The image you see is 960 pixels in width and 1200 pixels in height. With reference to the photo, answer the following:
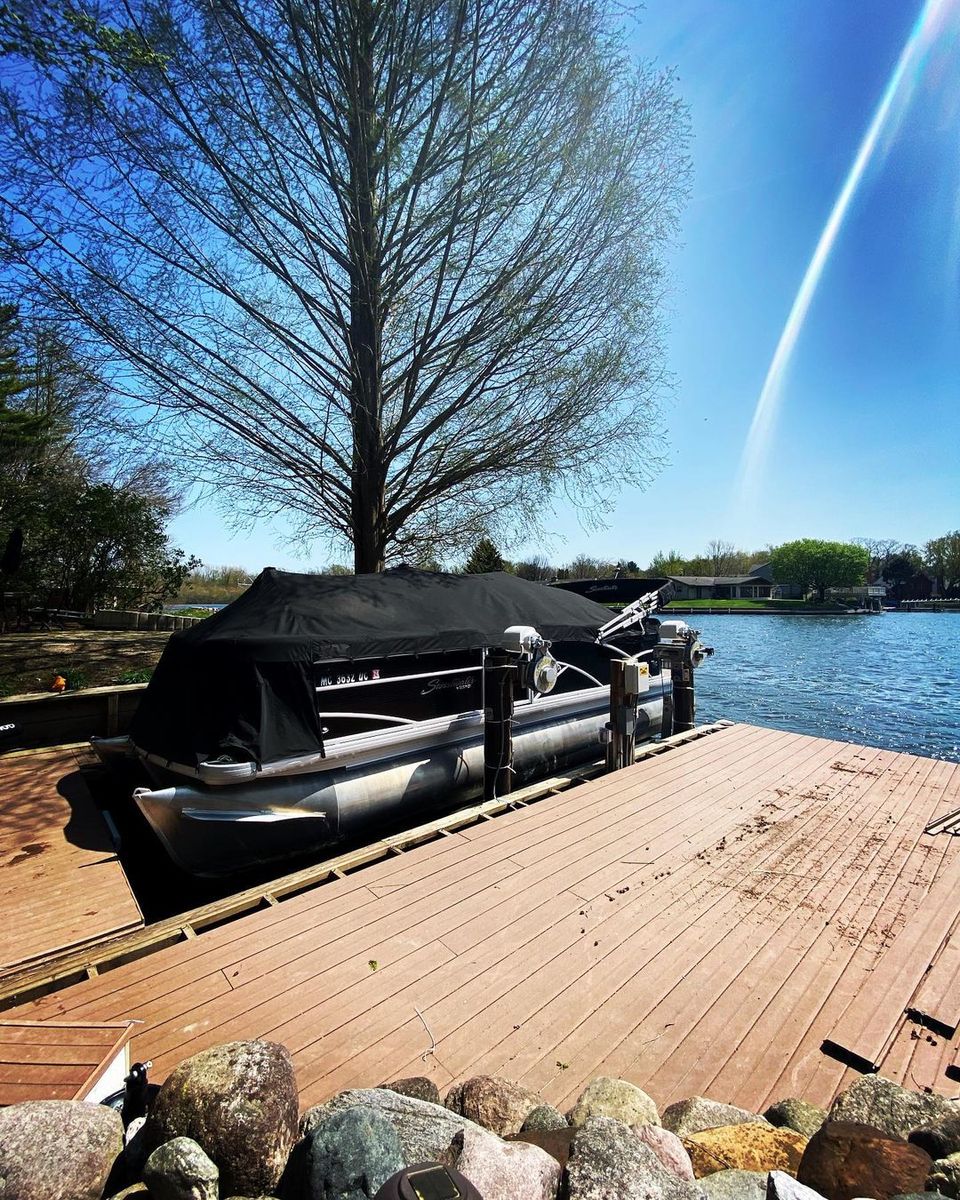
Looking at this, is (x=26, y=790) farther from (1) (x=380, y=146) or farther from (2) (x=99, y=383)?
(1) (x=380, y=146)

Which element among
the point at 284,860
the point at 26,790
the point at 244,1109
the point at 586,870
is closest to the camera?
the point at 244,1109

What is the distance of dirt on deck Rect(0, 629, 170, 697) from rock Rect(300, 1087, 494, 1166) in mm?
7648

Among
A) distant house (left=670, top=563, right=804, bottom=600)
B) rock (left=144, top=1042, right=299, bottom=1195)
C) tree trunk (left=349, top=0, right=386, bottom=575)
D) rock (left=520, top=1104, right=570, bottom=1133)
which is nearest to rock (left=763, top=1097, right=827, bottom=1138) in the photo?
rock (left=520, top=1104, right=570, bottom=1133)

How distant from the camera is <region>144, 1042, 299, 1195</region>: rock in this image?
175 cm

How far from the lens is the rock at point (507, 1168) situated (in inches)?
65.1

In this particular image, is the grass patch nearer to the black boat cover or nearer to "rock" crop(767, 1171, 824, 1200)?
the black boat cover

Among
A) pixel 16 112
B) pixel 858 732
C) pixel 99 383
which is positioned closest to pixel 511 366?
pixel 99 383

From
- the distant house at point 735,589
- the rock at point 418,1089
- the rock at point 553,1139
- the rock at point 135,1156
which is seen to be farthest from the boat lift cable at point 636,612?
the distant house at point 735,589

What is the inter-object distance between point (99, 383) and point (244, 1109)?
837 centimetres

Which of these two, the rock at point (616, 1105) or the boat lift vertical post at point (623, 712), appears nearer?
the rock at point (616, 1105)

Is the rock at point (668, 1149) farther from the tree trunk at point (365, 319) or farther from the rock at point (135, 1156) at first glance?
the tree trunk at point (365, 319)

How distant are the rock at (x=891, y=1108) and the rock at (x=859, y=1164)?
0.24 meters

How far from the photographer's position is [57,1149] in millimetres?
1690

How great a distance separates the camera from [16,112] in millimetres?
6773
